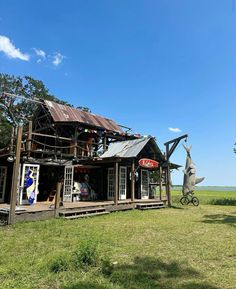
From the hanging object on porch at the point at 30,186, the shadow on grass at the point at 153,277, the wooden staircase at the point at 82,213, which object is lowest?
the shadow on grass at the point at 153,277

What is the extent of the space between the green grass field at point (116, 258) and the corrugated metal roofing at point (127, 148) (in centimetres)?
691

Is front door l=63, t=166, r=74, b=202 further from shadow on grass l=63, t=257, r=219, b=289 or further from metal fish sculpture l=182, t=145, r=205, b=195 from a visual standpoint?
shadow on grass l=63, t=257, r=219, b=289

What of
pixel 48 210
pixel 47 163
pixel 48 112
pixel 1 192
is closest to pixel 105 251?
pixel 48 210

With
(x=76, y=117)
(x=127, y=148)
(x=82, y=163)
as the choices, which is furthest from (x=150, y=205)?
(x=76, y=117)

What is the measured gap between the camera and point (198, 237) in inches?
305

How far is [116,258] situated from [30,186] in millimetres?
8396

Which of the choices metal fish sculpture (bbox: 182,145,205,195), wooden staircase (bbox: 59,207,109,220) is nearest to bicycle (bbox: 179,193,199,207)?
metal fish sculpture (bbox: 182,145,205,195)

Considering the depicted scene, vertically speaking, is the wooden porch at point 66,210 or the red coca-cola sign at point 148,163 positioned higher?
the red coca-cola sign at point 148,163

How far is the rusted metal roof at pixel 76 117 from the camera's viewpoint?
1686cm

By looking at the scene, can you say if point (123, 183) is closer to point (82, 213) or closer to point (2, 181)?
point (82, 213)

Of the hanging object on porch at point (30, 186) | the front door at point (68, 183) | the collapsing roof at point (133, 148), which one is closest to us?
the hanging object on porch at point (30, 186)

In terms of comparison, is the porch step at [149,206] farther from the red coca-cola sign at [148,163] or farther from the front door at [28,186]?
the front door at [28,186]

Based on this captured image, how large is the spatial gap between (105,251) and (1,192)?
9713mm

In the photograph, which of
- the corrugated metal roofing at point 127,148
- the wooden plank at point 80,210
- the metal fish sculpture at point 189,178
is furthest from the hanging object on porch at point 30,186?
the metal fish sculpture at point 189,178
